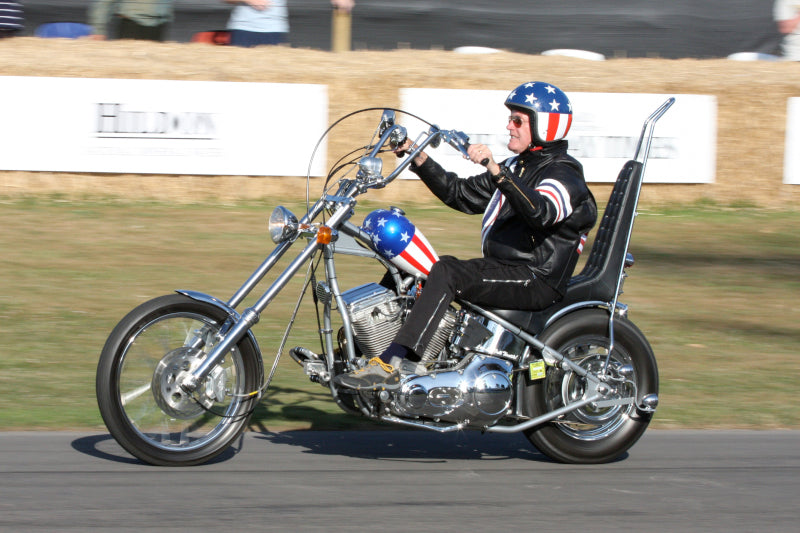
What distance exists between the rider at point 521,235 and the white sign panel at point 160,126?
5688 mm

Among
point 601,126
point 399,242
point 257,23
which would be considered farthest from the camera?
point 257,23

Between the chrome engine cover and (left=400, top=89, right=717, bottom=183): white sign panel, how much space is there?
19.6 feet

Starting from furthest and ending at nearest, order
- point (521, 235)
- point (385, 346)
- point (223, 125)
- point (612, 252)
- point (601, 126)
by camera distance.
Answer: point (601, 126) → point (223, 125) → point (612, 252) → point (521, 235) → point (385, 346)

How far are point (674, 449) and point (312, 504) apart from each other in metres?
1.93

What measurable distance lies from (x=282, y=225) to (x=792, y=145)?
A: 8.80m

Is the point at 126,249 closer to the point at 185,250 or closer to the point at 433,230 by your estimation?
the point at 185,250

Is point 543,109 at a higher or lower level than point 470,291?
higher

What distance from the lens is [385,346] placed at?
4785mm

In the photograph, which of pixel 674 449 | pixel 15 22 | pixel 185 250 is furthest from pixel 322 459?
pixel 15 22

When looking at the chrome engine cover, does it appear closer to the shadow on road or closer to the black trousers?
the black trousers

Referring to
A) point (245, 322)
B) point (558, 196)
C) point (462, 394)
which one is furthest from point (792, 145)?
point (245, 322)

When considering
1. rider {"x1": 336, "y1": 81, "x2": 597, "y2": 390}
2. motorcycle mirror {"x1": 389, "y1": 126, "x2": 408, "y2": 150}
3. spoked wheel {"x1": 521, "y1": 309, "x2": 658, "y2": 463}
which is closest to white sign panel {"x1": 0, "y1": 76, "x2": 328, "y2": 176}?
rider {"x1": 336, "y1": 81, "x2": 597, "y2": 390}

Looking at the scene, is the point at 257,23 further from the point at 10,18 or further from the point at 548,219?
the point at 548,219

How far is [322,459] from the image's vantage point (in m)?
4.89
